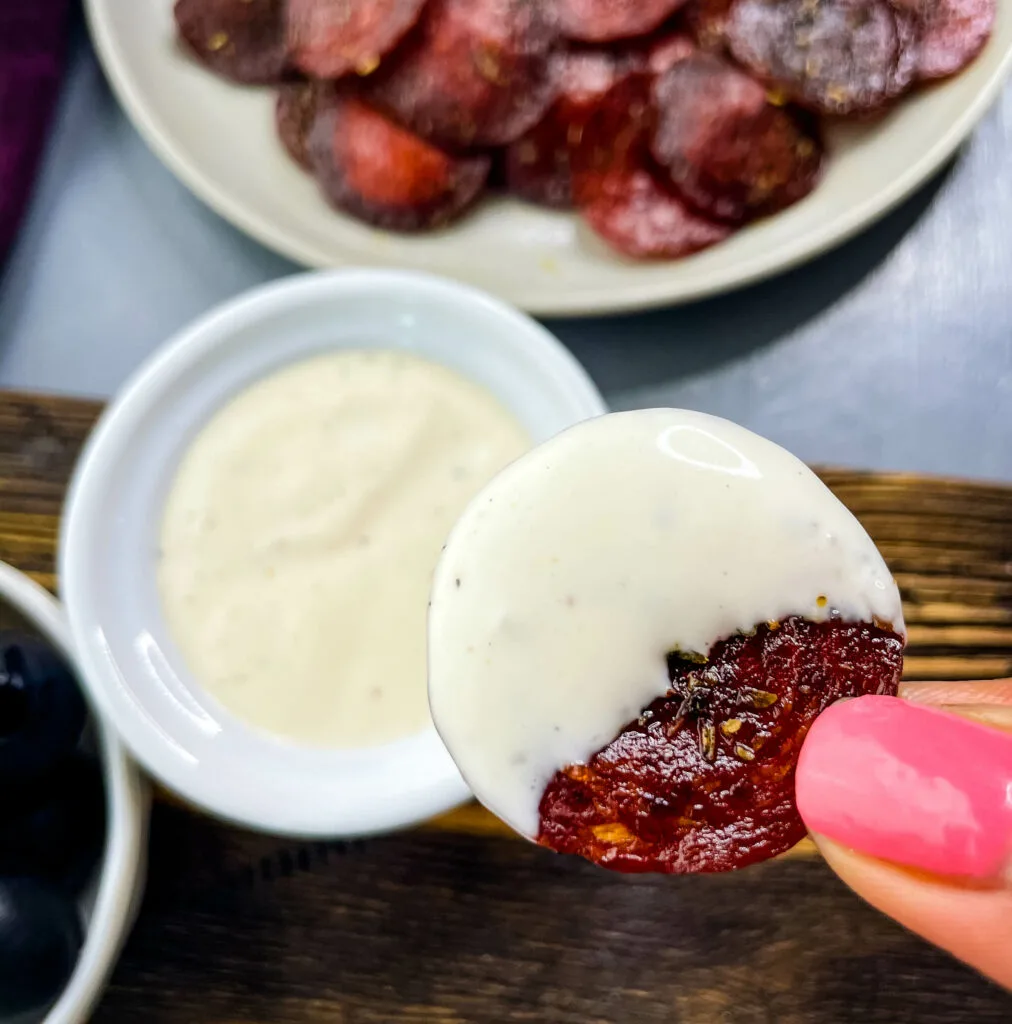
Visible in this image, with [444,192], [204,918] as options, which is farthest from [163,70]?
[204,918]

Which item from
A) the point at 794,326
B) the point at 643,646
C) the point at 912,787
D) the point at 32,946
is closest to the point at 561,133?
the point at 794,326

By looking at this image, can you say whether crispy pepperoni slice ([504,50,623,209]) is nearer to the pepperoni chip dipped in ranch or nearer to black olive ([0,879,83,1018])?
the pepperoni chip dipped in ranch

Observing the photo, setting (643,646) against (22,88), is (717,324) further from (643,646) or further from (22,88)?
(22,88)

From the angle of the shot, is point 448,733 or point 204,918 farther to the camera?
point 204,918

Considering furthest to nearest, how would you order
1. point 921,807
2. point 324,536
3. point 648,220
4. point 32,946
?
point 648,220 < point 324,536 < point 32,946 < point 921,807

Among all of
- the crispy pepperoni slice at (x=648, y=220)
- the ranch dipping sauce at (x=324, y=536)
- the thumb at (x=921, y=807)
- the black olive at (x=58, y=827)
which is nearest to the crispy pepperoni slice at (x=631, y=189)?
the crispy pepperoni slice at (x=648, y=220)

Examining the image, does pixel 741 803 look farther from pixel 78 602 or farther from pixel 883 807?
pixel 78 602
